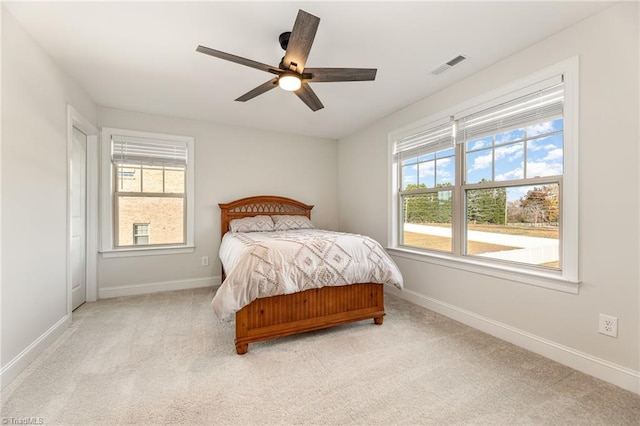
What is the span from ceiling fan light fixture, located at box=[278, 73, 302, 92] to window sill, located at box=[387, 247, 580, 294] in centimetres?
229

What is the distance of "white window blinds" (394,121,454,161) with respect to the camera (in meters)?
3.02

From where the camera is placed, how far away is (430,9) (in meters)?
1.86

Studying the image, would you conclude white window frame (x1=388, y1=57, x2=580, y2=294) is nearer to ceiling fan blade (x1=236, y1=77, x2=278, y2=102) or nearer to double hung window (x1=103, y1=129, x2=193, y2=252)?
ceiling fan blade (x1=236, y1=77, x2=278, y2=102)

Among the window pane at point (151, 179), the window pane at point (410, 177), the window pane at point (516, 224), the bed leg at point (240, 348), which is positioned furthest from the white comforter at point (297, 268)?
the window pane at point (151, 179)

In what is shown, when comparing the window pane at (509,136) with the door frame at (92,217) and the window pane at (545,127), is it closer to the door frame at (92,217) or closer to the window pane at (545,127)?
the window pane at (545,127)

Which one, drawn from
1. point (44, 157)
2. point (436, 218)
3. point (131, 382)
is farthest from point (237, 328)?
point (436, 218)

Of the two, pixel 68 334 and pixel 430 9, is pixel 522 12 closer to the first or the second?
pixel 430 9

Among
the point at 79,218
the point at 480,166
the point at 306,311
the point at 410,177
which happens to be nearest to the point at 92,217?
the point at 79,218

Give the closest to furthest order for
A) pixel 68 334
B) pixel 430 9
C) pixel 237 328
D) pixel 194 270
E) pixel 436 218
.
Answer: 1. pixel 430 9
2. pixel 237 328
3. pixel 68 334
4. pixel 436 218
5. pixel 194 270

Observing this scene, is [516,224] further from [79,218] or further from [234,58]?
[79,218]

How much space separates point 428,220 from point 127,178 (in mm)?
4021

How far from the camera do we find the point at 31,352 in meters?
2.06

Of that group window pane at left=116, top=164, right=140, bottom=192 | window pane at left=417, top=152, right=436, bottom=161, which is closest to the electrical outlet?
window pane at left=417, top=152, right=436, bottom=161

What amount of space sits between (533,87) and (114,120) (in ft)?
15.3
